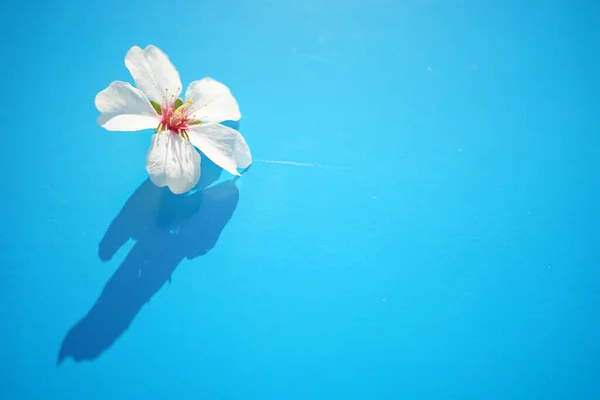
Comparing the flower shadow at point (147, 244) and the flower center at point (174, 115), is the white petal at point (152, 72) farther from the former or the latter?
the flower shadow at point (147, 244)

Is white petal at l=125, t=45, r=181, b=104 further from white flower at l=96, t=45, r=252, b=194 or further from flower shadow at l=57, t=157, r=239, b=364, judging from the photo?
flower shadow at l=57, t=157, r=239, b=364

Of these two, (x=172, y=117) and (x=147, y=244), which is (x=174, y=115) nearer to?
(x=172, y=117)

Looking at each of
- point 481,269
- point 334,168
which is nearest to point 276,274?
point 334,168

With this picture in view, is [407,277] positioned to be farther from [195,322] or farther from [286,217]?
[195,322]

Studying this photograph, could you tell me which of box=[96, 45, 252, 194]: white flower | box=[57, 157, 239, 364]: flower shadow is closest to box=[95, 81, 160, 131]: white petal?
box=[96, 45, 252, 194]: white flower

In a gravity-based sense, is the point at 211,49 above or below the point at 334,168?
above

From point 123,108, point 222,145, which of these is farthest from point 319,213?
point 123,108

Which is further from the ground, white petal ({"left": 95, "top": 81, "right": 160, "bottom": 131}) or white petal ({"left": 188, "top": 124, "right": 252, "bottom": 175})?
white petal ({"left": 95, "top": 81, "right": 160, "bottom": 131})
